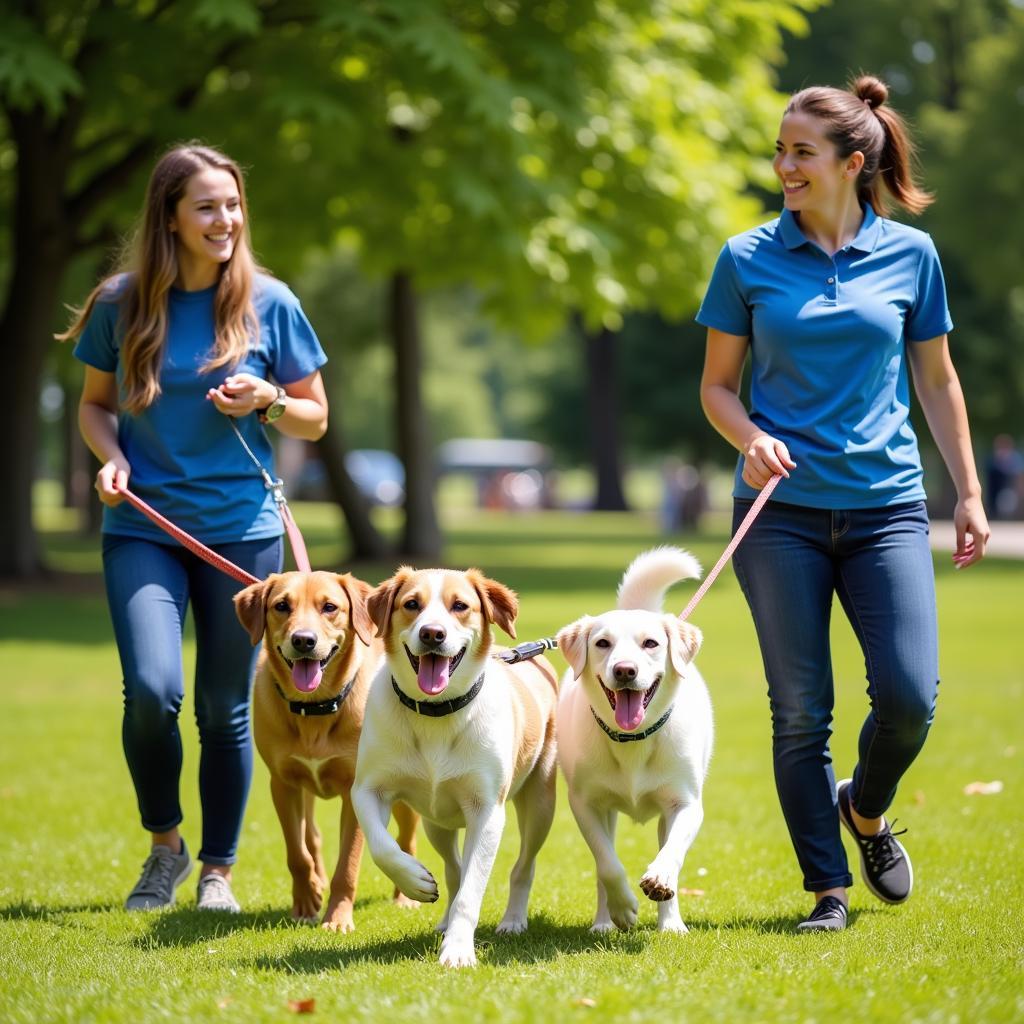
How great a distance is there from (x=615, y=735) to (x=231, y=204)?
98.1 inches

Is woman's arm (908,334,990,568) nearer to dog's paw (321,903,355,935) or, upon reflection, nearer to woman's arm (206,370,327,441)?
woman's arm (206,370,327,441)

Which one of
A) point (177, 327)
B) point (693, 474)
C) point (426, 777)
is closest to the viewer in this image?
point (426, 777)

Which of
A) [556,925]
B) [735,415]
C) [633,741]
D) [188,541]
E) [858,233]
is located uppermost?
[858,233]

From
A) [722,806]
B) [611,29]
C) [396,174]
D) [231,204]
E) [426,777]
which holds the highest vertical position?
[611,29]

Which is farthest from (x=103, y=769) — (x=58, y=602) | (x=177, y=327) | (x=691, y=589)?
(x=691, y=589)

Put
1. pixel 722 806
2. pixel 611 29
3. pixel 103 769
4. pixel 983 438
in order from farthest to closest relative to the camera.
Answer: pixel 983 438, pixel 611 29, pixel 103 769, pixel 722 806

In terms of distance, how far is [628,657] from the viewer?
16.5 feet

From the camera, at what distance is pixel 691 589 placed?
21.6m

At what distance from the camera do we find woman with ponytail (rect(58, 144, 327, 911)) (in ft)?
18.7

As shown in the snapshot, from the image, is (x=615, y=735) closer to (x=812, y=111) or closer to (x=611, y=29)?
(x=812, y=111)

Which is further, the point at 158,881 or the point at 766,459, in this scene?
the point at 158,881

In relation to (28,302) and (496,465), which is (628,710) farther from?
(496,465)

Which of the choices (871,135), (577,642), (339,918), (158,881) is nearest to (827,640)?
(577,642)

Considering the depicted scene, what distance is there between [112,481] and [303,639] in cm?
96
